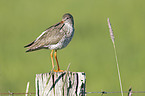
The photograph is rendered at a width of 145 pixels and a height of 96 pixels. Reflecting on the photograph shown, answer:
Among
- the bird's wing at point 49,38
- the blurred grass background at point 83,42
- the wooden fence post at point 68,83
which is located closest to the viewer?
the wooden fence post at point 68,83

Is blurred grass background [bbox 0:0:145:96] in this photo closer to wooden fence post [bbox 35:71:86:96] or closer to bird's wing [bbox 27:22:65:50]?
bird's wing [bbox 27:22:65:50]

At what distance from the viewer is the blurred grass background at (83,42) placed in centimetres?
944

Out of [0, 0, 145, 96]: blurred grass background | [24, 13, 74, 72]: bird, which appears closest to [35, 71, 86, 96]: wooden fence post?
[24, 13, 74, 72]: bird

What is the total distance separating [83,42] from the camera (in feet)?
38.3

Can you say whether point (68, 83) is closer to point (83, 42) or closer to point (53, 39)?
point (53, 39)

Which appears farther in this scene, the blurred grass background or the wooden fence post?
the blurred grass background

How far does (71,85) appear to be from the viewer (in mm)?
4344

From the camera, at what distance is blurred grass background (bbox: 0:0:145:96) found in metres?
9.44

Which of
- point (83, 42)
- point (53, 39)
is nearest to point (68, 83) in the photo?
point (53, 39)

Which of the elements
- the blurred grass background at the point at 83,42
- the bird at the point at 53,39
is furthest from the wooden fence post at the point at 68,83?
the blurred grass background at the point at 83,42

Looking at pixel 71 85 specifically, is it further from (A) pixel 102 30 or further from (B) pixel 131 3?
(B) pixel 131 3

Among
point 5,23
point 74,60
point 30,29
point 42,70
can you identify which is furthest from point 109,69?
point 5,23

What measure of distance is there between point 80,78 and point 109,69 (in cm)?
556

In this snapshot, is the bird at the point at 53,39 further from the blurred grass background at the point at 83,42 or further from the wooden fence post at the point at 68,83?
the blurred grass background at the point at 83,42
